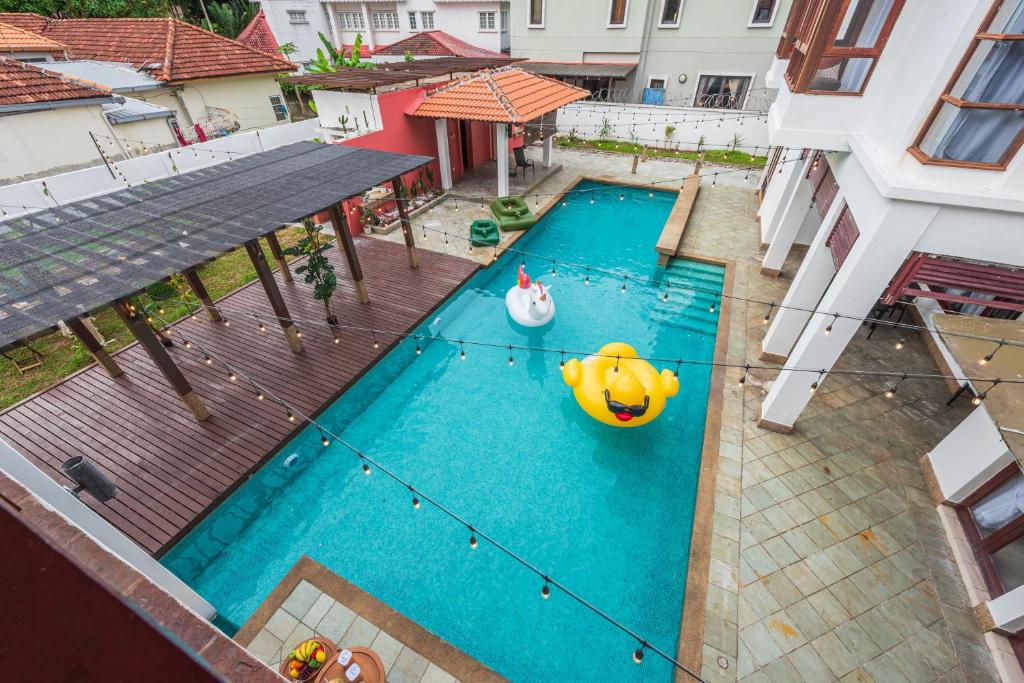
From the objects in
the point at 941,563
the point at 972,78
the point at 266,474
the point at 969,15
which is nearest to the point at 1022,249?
the point at 972,78

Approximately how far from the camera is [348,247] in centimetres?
1096

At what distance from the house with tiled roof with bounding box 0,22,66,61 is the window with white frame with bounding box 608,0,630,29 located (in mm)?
24546

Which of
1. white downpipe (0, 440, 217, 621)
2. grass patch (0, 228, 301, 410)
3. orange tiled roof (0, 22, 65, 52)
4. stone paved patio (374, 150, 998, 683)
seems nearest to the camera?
white downpipe (0, 440, 217, 621)

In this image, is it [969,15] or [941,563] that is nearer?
[969,15]

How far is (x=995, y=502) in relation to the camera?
21.4 feet

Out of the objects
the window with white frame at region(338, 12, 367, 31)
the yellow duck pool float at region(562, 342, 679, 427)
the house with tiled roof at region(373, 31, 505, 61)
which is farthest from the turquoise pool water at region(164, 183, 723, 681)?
the window with white frame at region(338, 12, 367, 31)

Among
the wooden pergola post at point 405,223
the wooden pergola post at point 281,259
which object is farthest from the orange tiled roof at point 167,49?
the wooden pergola post at point 405,223

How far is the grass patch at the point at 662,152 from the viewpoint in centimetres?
2136

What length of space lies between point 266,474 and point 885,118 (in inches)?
470

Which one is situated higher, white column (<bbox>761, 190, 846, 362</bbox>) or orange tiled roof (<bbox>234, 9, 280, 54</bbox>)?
orange tiled roof (<bbox>234, 9, 280, 54</bbox>)

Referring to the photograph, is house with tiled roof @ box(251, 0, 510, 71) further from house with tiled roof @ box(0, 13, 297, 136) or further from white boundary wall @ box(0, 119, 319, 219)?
white boundary wall @ box(0, 119, 319, 219)

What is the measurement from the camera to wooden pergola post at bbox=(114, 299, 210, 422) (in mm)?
7203

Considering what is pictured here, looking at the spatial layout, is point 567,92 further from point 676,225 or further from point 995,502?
point 995,502

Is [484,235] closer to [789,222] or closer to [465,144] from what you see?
[465,144]
